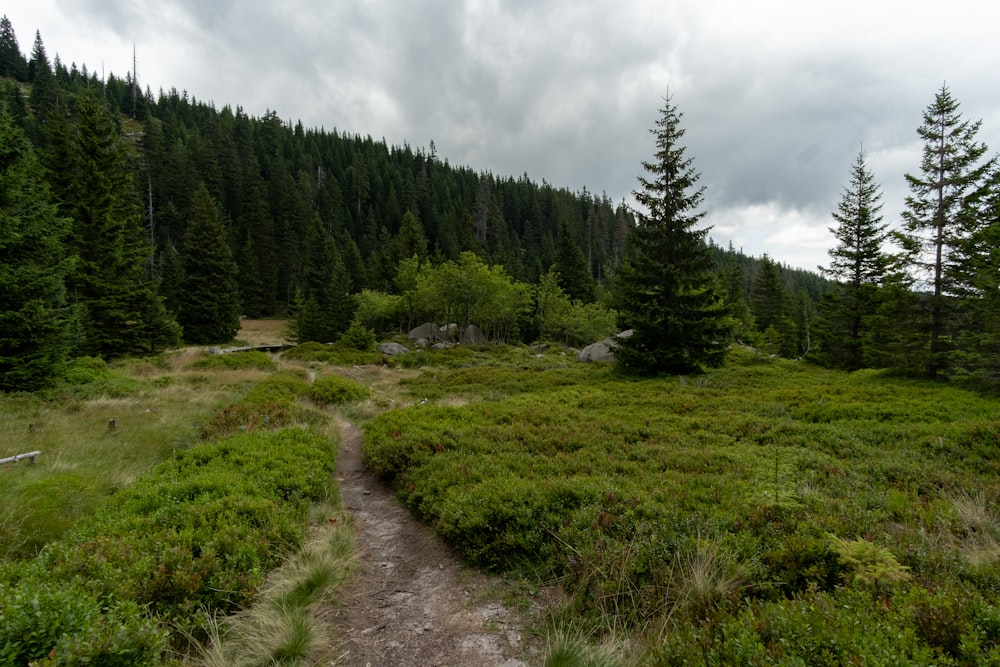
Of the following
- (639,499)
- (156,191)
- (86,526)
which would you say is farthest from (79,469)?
(156,191)

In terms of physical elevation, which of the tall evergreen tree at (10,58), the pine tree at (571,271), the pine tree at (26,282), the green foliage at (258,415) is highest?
the tall evergreen tree at (10,58)

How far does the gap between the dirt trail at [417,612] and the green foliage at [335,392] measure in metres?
10.7

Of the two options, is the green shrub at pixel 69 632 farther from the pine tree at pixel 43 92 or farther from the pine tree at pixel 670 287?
the pine tree at pixel 43 92

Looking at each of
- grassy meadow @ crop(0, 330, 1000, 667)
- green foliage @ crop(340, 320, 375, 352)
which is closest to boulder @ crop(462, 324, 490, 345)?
green foliage @ crop(340, 320, 375, 352)

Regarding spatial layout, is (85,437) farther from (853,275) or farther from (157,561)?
(853,275)

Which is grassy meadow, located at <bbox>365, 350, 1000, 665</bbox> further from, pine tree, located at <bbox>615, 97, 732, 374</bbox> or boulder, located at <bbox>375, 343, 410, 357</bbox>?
boulder, located at <bbox>375, 343, 410, 357</bbox>

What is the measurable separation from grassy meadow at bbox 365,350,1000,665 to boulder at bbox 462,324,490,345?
39.0 metres

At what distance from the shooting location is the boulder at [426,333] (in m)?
52.7

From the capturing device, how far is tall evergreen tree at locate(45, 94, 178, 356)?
2183 centimetres

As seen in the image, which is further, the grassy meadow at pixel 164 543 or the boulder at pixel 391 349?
the boulder at pixel 391 349

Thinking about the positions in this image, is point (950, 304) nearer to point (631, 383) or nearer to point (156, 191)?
point (631, 383)

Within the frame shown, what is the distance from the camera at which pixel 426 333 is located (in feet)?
175

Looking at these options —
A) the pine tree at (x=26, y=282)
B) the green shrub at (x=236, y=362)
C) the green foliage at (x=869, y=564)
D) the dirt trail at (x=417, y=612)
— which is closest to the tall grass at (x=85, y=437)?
the pine tree at (x=26, y=282)

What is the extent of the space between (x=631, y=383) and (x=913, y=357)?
12.4 meters
